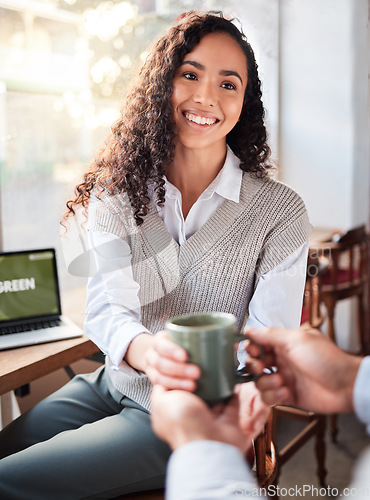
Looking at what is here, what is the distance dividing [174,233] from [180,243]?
4 centimetres

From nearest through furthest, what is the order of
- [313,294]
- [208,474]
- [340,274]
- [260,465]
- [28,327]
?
[208,474]
[260,465]
[28,327]
[313,294]
[340,274]

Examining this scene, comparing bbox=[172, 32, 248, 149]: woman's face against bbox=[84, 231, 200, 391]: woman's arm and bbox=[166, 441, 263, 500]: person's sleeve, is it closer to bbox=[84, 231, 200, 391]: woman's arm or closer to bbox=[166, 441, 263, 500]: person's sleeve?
bbox=[84, 231, 200, 391]: woman's arm

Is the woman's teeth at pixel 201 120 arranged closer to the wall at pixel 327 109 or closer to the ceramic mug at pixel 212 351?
the ceramic mug at pixel 212 351

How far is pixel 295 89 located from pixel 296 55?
0.17 m

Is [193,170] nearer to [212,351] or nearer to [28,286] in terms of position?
[28,286]

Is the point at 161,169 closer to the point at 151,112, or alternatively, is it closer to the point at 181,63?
the point at 151,112

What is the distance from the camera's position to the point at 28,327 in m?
1.45

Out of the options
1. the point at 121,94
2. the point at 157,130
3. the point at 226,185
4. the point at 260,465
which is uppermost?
the point at 121,94

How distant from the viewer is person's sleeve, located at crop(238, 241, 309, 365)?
3.89 ft

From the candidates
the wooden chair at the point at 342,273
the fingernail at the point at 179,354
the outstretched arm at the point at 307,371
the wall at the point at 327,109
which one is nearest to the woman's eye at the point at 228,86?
the outstretched arm at the point at 307,371

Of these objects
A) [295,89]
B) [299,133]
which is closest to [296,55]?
[295,89]

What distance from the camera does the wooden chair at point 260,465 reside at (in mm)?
1097

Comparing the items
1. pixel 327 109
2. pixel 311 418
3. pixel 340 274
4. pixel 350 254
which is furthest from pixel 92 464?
pixel 327 109

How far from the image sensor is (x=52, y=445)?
1.10 meters
